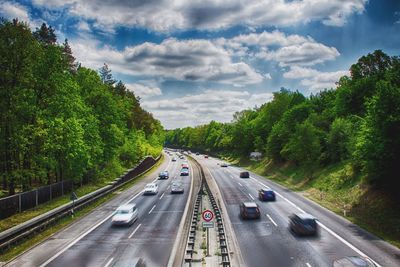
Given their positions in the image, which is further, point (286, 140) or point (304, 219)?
point (286, 140)

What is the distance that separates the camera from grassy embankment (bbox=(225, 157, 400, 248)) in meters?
29.3

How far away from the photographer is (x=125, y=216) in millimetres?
32094

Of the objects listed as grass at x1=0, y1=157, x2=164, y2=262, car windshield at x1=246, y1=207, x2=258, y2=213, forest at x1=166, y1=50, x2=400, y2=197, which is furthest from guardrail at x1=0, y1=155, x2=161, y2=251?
forest at x1=166, y1=50, x2=400, y2=197

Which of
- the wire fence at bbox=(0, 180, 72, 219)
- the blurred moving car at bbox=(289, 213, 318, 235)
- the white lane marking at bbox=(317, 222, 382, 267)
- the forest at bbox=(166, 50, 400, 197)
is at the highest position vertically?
the forest at bbox=(166, 50, 400, 197)

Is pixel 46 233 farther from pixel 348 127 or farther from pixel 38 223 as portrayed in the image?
pixel 348 127

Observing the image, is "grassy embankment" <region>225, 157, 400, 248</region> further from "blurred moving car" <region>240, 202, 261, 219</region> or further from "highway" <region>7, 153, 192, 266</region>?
"highway" <region>7, 153, 192, 266</region>

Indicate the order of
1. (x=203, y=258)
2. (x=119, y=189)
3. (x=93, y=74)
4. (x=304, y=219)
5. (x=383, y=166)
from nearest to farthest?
(x=203, y=258) → (x=304, y=219) → (x=383, y=166) → (x=119, y=189) → (x=93, y=74)

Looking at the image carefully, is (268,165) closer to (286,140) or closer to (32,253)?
(286,140)

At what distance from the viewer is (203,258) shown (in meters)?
22.9

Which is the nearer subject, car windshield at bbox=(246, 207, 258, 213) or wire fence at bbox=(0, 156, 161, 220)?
wire fence at bbox=(0, 156, 161, 220)

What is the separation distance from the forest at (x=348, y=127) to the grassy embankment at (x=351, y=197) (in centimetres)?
134

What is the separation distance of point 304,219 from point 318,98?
216ft

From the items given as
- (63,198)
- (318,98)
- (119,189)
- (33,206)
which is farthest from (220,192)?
(318,98)

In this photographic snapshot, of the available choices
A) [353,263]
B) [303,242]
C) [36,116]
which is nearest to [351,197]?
[303,242]
